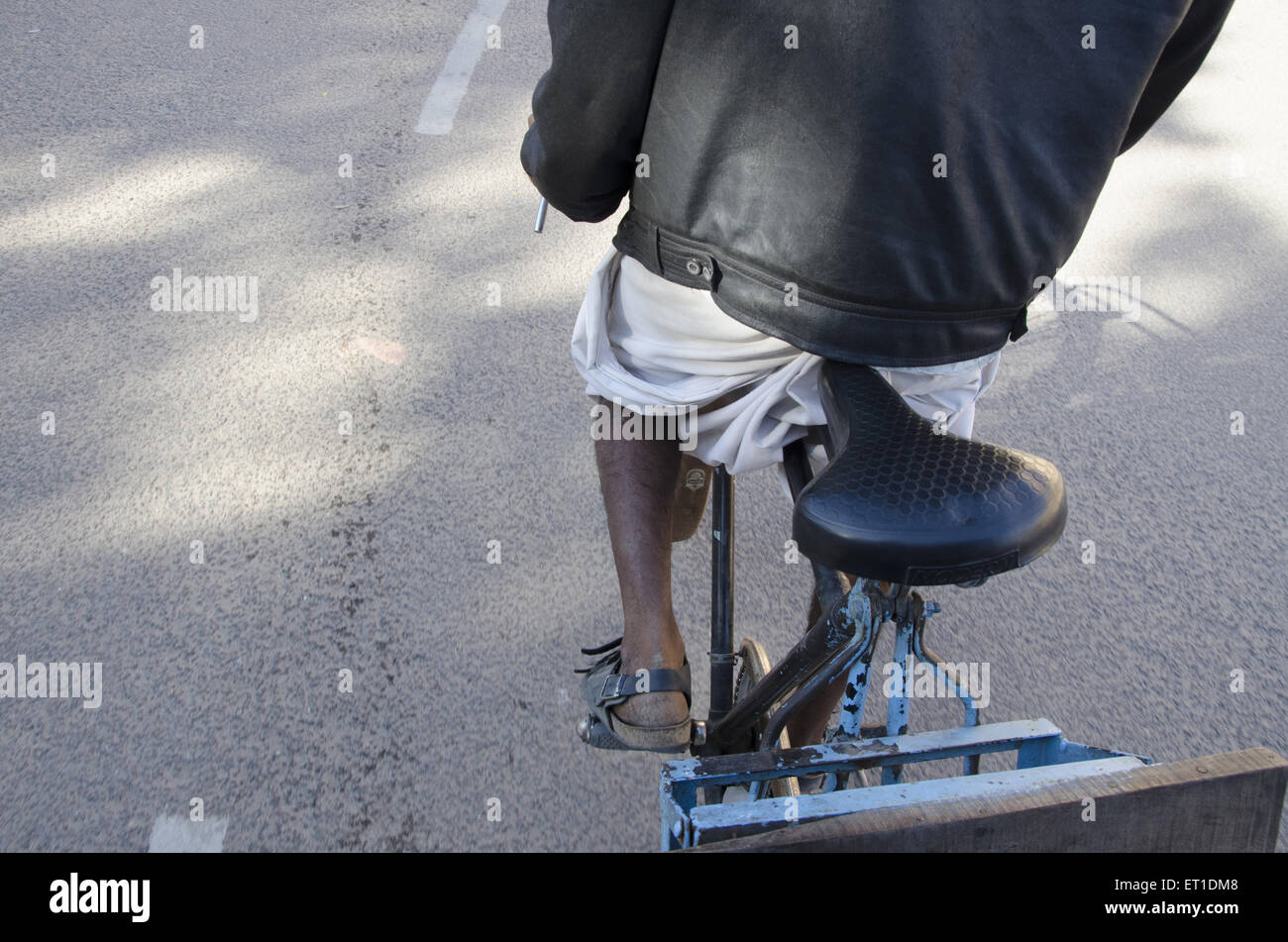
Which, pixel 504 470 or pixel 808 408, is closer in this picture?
pixel 808 408

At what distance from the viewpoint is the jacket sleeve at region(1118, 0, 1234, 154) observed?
1.77 metres

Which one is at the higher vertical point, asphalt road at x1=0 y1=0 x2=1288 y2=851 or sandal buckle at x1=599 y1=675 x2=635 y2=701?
sandal buckle at x1=599 y1=675 x2=635 y2=701

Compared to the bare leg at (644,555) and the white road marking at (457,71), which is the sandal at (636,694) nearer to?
the bare leg at (644,555)

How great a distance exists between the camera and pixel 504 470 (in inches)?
134

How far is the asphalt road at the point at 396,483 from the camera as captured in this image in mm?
2576

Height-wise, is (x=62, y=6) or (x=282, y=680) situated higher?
(x=62, y=6)

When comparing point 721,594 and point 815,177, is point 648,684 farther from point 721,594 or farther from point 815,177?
point 815,177

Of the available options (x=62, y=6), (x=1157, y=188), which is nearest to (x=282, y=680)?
(x=1157, y=188)

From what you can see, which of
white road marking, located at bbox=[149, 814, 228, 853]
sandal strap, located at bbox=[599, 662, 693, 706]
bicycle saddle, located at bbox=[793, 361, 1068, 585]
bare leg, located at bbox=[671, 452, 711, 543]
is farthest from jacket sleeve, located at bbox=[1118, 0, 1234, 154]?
white road marking, located at bbox=[149, 814, 228, 853]

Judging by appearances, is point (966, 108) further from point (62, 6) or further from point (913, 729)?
point (62, 6)

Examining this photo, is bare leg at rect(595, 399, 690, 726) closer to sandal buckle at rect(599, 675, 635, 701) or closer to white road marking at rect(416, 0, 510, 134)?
sandal buckle at rect(599, 675, 635, 701)

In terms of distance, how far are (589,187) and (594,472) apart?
1581mm

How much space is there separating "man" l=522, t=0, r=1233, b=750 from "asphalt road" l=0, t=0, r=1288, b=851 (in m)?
0.91
